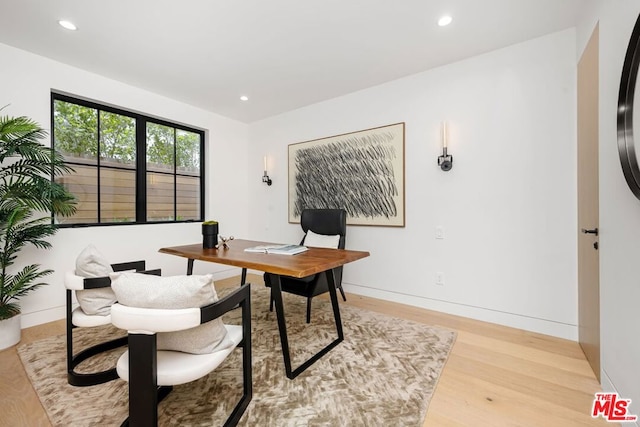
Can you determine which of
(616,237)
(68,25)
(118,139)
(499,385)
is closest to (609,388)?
(499,385)

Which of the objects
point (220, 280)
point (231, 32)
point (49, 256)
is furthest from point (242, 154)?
point (49, 256)

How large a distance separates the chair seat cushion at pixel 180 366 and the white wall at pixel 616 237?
1805mm

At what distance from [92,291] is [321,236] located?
199 centimetres

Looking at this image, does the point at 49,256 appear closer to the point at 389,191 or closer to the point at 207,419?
the point at 207,419

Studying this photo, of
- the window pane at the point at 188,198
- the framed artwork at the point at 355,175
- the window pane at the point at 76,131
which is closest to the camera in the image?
the window pane at the point at 76,131

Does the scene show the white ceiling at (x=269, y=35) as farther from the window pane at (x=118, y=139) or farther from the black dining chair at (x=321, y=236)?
the black dining chair at (x=321, y=236)

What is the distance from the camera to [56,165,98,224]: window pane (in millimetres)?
2857

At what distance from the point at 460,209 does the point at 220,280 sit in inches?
132

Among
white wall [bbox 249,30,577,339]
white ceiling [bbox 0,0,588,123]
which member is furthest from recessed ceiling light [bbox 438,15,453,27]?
white wall [bbox 249,30,577,339]

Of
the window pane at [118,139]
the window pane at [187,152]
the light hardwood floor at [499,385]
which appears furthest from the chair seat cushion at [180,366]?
the window pane at [187,152]

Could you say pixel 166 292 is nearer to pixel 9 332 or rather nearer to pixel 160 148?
pixel 9 332

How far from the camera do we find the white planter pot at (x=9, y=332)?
2.11 meters

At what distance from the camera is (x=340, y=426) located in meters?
1.32

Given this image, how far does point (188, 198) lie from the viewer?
3957 mm
